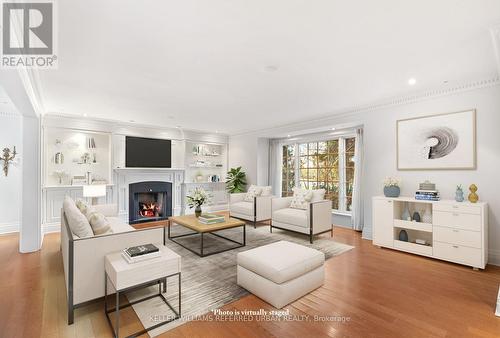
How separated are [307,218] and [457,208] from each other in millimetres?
2186

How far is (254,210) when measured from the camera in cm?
550

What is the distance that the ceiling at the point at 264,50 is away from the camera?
1.90 metres

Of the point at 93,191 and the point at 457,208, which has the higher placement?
the point at 93,191

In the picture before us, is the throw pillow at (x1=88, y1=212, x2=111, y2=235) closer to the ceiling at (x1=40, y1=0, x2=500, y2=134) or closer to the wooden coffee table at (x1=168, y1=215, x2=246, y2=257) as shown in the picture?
the wooden coffee table at (x1=168, y1=215, x2=246, y2=257)

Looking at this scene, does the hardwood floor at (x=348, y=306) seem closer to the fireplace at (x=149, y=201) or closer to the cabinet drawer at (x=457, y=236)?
the cabinet drawer at (x=457, y=236)

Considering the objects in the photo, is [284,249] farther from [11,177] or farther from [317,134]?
[11,177]

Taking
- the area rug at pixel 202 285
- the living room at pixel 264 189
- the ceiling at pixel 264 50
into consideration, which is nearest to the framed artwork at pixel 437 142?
the living room at pixel 264 189

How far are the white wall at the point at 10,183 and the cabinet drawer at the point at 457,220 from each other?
25.5ft

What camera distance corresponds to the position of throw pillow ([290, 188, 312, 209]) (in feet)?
16.0

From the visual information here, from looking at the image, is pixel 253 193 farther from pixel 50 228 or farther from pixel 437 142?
pixel 50 228

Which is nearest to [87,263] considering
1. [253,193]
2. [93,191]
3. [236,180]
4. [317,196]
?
[93,191]

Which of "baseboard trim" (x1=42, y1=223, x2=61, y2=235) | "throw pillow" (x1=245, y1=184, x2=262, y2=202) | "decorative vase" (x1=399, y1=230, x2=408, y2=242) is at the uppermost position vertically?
"throw pillow" (x1=245, y1=184, x2=262, y2=202)

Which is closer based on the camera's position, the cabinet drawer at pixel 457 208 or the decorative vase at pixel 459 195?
the cabinet drawer at pixel 457 208

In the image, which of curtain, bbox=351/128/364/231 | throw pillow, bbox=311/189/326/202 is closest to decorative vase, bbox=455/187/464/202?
curtain, bbox=351/128/364/231
